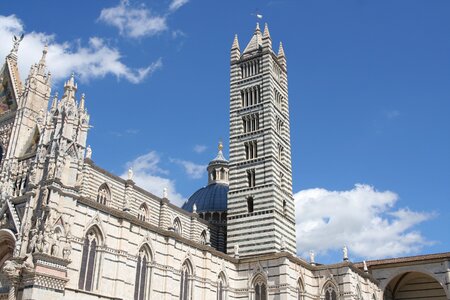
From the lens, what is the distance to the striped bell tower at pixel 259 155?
3838 centimetres

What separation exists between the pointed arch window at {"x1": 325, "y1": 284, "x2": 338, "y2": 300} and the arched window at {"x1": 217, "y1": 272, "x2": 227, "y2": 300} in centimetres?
738

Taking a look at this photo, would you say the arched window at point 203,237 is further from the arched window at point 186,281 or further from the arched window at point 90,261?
the arched window at point 90,261

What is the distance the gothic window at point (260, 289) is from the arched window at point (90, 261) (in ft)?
43.3

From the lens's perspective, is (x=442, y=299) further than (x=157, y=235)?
Yes

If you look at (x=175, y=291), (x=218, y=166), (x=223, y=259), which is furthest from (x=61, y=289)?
(x=218, y=166)

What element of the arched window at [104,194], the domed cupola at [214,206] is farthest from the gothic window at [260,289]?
the arched window at [104,194]

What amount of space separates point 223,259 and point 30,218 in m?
15.0

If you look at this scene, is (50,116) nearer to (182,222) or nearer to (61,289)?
(61,289)

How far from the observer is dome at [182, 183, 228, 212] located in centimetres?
4856

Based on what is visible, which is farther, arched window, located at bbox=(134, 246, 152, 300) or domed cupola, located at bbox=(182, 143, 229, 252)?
domed cupola, located at bbox=(182, 143, 229, 252)

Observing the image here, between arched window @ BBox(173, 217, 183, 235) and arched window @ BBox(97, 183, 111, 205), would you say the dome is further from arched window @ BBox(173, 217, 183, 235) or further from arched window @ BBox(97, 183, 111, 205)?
arched window @ BBox(97, 183, 111, 205)

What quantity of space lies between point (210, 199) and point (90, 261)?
25186mm

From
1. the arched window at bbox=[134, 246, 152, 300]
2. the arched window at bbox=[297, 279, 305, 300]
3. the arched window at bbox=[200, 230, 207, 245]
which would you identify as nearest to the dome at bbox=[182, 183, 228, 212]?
the arched window at bbox=[200, 230, 207, 245]

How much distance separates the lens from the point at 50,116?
26.6 metres
